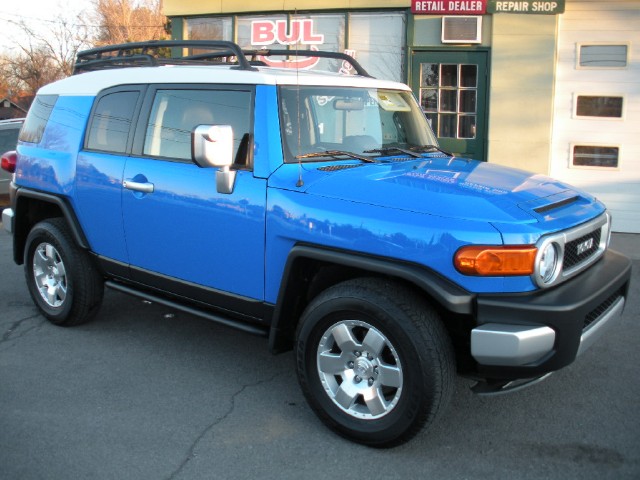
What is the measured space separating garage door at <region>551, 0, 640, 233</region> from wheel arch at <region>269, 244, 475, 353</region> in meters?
6.92

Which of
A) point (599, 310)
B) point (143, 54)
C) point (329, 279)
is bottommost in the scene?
point (599, 310)

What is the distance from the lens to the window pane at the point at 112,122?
4711 mm

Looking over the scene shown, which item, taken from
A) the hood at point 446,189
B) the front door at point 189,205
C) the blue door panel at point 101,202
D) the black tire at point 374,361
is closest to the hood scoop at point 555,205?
the hood at point 446,189

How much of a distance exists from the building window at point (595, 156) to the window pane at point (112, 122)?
6911 millimetres

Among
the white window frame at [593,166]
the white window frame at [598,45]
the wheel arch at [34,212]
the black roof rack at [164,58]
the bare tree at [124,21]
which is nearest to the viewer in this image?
the black roof rack at [164,58]

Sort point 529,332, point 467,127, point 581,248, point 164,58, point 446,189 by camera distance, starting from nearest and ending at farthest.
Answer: point 529,332 → point 446,189 → point 581,248 → point 164,58 → point 467,127

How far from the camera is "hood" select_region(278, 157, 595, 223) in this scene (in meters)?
3.30

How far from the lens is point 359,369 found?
3.52 m

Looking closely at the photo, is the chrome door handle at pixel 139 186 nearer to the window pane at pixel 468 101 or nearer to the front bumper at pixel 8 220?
the front bumper at pixel 8 220

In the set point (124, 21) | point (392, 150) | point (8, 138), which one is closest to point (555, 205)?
point (392, 150)

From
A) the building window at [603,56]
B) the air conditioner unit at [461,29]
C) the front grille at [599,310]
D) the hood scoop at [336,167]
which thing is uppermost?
the air conditioner unit at [461,29]

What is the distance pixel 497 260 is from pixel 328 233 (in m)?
0.86

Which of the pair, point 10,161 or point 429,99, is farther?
point 429,99

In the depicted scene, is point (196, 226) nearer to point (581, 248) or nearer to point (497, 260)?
point (497, 260)
